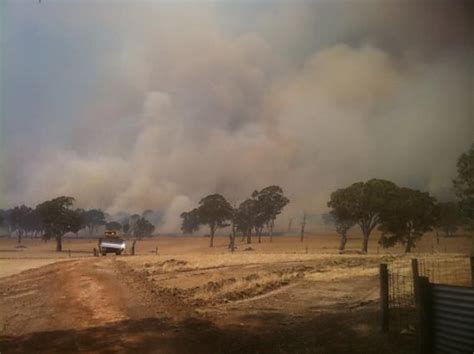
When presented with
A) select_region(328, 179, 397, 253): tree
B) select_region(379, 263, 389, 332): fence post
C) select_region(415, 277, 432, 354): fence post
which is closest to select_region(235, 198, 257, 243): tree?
select_region(328, 179, 397, 253): tree

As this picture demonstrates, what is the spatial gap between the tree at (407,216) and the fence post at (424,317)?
67.5 ft

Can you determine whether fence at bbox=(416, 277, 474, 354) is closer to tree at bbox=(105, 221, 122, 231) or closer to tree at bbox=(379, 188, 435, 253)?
tree at bbox=(379, 188, 435, 253)

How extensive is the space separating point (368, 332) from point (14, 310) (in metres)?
9.98

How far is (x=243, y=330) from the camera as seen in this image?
29.2 ft

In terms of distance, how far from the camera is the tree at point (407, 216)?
28.1 m

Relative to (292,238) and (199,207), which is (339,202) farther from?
(292,238)

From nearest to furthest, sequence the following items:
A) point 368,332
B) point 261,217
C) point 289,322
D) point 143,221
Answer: point 368,332 → point 289,322 → point 261,217 → point 143,221

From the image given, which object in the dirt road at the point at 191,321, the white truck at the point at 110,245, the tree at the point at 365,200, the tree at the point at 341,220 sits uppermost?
the tree at the point at 365,200

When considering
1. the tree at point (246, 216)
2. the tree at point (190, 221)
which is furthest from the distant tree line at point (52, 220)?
the tree at point (246, 216)

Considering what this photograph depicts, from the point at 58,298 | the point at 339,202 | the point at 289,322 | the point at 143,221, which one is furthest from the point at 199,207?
the point at 289,322

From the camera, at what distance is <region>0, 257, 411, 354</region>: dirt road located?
7875 millimetres

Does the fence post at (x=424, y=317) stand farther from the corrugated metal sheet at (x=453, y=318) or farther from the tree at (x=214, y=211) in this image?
the tree at (x=214, y=211)

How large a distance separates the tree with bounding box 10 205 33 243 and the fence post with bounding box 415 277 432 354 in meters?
43.9

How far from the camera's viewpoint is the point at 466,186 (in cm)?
2214
